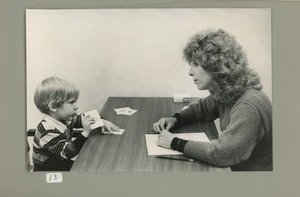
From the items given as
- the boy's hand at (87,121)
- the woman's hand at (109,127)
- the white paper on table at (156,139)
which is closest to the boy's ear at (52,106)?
the boy's hand at (87,121)

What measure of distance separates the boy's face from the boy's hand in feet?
0.16

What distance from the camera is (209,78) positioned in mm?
1895

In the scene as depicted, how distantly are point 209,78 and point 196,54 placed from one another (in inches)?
5.0

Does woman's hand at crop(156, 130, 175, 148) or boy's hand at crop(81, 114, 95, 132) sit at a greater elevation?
boy's hand at crop(81, 114, 95, 132)

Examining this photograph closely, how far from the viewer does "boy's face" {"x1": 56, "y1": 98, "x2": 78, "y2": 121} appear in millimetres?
1914

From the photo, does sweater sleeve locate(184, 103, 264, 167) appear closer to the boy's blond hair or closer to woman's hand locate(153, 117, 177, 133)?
woman's hand locate(153, 117, 177, 133)

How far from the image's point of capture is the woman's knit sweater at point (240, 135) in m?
1.86

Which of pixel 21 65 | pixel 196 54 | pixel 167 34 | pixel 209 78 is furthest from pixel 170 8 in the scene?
pixel 21 65

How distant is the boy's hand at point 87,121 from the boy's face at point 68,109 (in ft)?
0.16

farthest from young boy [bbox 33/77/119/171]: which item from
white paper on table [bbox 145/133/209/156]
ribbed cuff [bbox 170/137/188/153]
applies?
ribbed cuff [bbox 170/137/188/153]

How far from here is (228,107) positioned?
6.20 feet

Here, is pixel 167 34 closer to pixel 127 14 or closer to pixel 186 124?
pixel 127 14

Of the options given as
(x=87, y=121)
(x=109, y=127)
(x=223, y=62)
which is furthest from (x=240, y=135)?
(x=87, y=121)

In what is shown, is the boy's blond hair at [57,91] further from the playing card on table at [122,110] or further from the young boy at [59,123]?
the playing card on table at [122,110]
